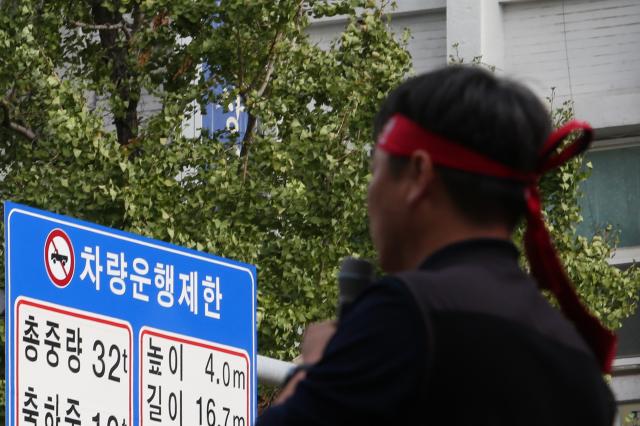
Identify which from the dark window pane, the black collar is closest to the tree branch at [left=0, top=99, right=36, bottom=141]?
the dark window pane

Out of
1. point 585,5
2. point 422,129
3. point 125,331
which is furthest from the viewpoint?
point 585,5

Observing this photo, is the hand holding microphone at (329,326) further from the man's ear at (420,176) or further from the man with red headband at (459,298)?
the man's ear at (420,176)

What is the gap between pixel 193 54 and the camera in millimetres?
15641

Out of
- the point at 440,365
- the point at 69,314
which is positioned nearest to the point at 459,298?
the point at 440,365

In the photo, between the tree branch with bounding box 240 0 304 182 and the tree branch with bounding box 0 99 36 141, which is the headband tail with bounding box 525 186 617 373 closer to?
the tree branch with bounding box 240 0 304 182

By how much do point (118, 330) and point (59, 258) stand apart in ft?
1.52

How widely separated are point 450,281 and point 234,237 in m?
12.0

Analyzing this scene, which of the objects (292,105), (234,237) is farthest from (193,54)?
(234,237)

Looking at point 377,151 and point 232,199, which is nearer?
point 377,151

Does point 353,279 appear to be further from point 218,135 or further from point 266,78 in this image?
point 218,135

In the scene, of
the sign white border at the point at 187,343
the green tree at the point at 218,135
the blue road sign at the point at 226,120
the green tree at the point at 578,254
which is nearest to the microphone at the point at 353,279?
the sign white border at the point at 187,343

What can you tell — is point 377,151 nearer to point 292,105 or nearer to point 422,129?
point 422,129

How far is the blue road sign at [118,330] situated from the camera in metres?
7.74

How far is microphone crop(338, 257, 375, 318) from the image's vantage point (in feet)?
9.21
